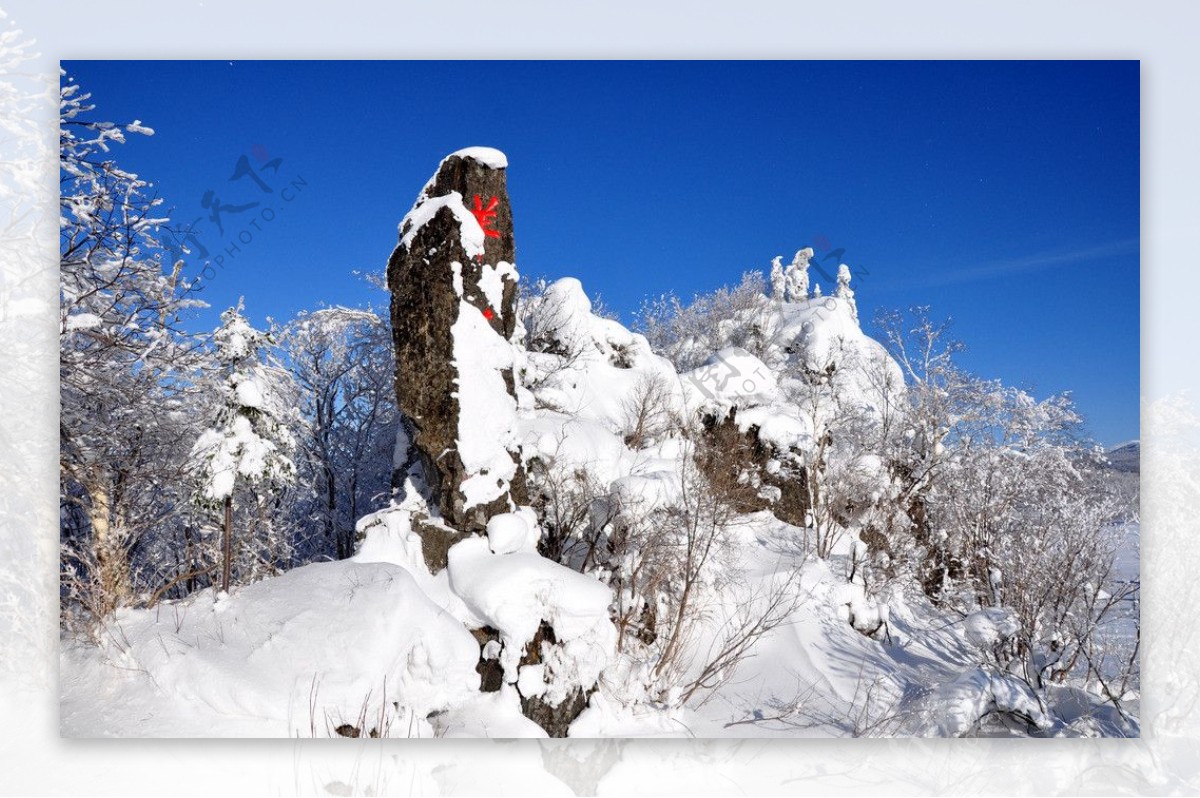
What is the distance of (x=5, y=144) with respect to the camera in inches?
185

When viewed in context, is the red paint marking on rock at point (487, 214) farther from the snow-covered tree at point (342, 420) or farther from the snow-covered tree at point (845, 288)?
the snow-covered tree at point (342, 420)

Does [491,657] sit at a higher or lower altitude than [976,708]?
higher

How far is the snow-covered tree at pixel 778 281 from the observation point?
834 cm

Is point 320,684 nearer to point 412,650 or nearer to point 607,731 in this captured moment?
point 412,650

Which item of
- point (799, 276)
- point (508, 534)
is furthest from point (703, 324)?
point (508, 534)

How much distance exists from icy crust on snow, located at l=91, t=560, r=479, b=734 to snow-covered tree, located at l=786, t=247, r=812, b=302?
4371 millimetres

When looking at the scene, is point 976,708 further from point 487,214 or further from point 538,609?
point 487,214

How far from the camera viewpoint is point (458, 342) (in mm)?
5941

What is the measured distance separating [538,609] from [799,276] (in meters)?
5.63

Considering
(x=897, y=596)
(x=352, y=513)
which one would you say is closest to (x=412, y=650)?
(x=897, y=596)

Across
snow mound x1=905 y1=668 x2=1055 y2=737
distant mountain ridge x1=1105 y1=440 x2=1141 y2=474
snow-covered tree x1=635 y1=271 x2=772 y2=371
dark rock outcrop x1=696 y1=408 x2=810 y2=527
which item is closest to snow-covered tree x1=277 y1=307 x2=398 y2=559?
snow-covered tree x1=635 y1=271 x2=772 y2=371

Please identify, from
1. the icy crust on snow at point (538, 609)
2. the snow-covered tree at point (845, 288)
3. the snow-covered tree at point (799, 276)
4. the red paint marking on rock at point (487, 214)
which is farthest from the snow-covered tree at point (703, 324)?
the icy crust on snow at point (538, 609)

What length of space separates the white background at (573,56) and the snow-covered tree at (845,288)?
74.1 inches

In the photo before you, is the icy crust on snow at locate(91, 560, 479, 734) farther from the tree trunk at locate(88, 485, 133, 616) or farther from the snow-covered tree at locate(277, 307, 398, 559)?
the snow-covered tree at locate(277, 307, 398, 559)
